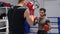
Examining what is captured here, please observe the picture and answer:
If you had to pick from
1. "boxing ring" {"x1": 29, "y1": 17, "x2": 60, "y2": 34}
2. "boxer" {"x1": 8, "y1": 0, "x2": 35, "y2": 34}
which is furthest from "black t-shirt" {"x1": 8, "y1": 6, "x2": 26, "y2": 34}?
"boxing ring" {"x1": 29, "y1": 17, "x2": 60, "y2": 34}

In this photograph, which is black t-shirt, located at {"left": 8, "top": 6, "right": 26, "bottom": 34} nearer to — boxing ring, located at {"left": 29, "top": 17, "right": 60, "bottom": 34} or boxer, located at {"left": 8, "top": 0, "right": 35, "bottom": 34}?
boxer, located at {"left": 8, "top": 0, "right": 35, "bottom": 34}

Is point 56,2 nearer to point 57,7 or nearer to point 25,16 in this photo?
point 57,7

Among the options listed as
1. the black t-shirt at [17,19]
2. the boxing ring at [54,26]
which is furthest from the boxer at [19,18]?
the boxing ring at [54,26]

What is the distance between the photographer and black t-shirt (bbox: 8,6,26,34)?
2.08 m

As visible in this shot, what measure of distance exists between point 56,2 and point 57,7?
0.19 m

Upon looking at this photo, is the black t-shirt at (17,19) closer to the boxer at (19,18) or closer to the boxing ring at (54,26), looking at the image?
the boxer at (19,18)

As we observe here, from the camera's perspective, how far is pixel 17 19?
2.10m

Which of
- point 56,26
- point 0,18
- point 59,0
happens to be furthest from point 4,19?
point 59,0

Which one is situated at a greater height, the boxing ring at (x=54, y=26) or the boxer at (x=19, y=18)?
the boxer at (x=19, y=18)

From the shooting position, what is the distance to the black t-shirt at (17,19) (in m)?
2.08

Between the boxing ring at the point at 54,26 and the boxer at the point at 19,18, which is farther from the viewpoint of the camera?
the boxing ring at the point at 54,26

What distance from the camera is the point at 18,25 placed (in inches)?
83.4

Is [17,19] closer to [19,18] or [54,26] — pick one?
[19,18]

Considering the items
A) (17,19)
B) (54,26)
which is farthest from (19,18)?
(54,26)
